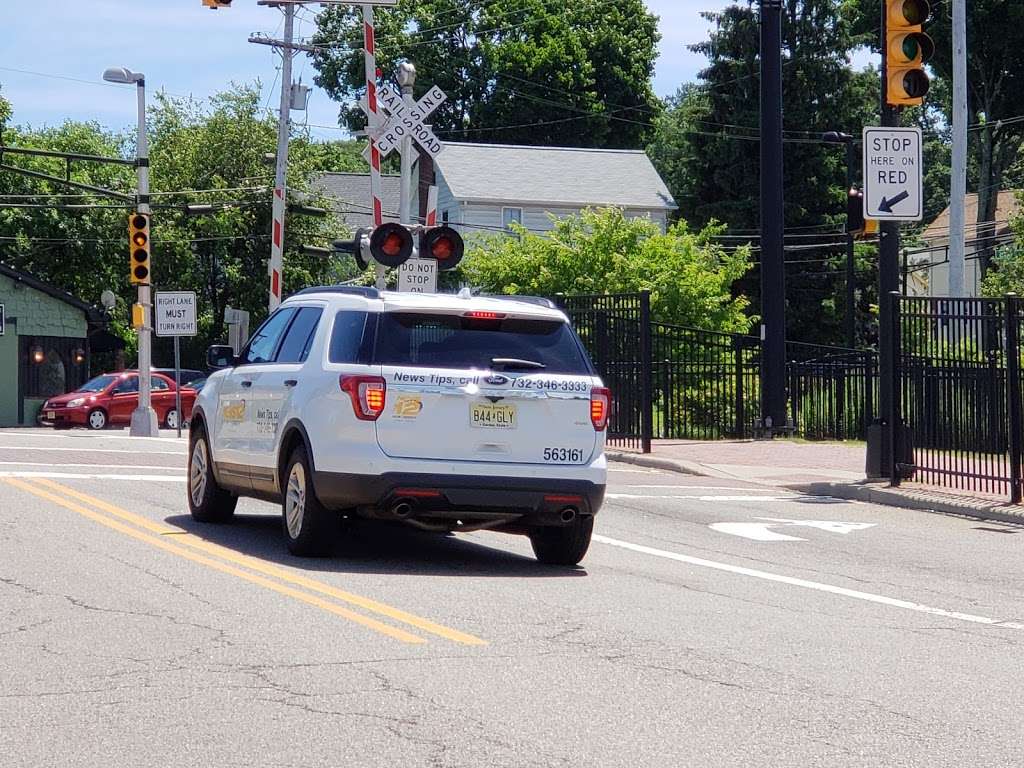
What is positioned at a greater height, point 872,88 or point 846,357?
point 872,88

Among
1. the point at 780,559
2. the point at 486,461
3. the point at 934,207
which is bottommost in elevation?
the point at 780,559

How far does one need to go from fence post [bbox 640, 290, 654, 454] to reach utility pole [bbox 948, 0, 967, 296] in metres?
7.57

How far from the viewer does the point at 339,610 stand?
893 cm

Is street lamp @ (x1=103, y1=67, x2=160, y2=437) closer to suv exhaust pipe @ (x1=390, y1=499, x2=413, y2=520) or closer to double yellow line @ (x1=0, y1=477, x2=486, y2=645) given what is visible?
double yellow line @ (x1=0, y1=477, x2=486, y2=645)

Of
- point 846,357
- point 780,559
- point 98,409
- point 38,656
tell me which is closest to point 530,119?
point 98,409

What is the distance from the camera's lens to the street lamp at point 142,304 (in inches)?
1305

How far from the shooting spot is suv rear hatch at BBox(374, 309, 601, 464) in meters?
10.6

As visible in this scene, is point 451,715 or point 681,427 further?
point 681,427

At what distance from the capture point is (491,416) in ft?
35.4

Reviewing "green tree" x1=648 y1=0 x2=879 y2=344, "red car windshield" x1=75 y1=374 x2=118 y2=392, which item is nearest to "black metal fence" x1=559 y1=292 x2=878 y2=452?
"red car windshield" x1=75 y1=374 x2=118 y2=392

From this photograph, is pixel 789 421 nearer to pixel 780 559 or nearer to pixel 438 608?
pixel 780 559

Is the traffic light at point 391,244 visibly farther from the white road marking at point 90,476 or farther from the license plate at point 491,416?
the license plate at point 491,416

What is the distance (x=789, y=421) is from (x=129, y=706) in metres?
21.0

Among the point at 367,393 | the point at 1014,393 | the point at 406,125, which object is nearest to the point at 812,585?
the point at 367,393
